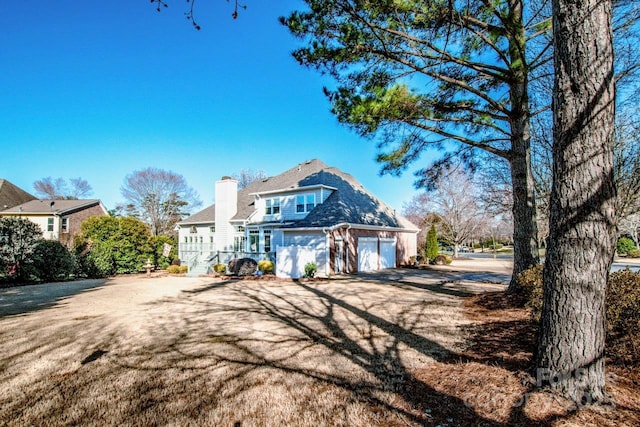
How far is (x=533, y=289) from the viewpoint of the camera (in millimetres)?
5711

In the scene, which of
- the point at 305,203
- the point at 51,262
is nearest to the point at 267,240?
the point at 305,203

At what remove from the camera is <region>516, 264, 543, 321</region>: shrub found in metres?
4.93

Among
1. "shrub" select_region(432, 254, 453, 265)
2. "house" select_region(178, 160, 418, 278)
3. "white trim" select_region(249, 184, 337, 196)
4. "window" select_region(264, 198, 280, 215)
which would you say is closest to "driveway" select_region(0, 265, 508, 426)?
"house" select_region(178, 160, 418, 278)

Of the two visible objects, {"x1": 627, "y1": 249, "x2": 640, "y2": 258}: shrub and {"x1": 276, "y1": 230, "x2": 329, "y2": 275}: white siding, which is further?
{"x1": 627, "y1": 249, "x2": 640, "y2": 258}: shrub

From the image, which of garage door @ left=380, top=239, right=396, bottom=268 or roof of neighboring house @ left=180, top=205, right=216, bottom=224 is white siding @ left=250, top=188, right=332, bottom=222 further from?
roof of neighboring house @ left=180, top=205, right=216, bottom=224

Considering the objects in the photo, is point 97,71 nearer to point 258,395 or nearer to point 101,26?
point 101,26

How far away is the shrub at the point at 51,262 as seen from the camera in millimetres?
13422

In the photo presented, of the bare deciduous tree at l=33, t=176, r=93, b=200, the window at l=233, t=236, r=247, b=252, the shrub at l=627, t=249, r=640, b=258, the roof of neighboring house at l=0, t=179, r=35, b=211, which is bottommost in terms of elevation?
the shrub at l=627, t=249, r=640, b=258

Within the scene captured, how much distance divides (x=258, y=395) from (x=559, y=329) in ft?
10.1

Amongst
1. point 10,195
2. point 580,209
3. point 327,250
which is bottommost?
point 327,250

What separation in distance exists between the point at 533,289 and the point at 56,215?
110ft

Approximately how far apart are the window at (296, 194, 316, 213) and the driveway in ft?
36.6

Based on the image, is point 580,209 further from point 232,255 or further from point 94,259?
point 94,259

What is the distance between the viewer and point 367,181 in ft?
85.5
